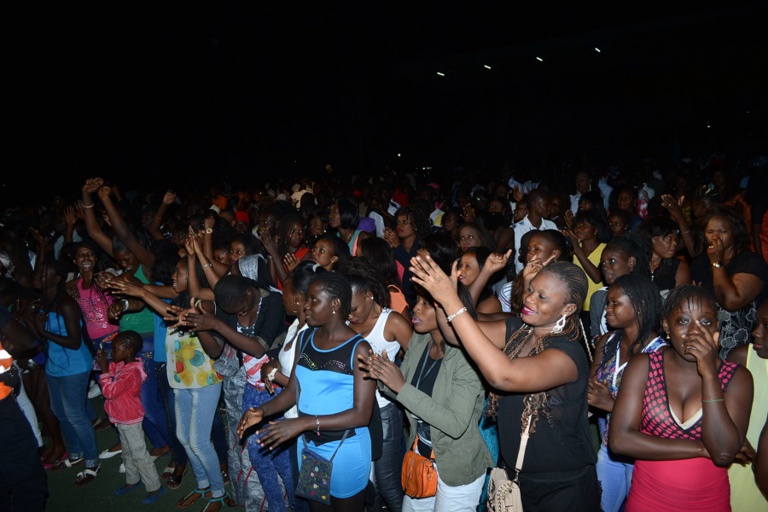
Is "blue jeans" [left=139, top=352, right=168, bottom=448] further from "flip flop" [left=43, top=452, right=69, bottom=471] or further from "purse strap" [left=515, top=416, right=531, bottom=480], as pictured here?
"purse strap" [left=515, top=416, right=531, bottom=480]

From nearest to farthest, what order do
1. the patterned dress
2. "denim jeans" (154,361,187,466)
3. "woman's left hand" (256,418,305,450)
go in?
the patterned dress < "woman's left hand" (256,418,305,450) < "denim jeans" (154,361,187,466)

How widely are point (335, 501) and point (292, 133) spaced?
56.3ft

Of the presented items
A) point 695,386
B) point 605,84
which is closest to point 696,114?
point 605,84

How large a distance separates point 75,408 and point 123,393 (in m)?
0.68

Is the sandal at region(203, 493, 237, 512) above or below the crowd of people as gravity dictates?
below

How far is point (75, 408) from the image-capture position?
14.7 ft

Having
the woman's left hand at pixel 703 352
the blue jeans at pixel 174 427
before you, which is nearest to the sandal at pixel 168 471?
the blue jeans at pixel 174 427

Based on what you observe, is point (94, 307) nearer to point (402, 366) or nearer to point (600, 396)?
point (402, 366)

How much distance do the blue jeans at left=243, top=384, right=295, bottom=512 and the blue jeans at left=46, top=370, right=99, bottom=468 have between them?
6.31 ft

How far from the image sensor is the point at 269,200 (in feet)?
32.1

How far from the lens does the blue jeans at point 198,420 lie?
382cm

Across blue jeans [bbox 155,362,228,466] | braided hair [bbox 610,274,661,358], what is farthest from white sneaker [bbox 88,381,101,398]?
braided hair [bbox 610,274,661,358]

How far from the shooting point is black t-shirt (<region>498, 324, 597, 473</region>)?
7.57 ft

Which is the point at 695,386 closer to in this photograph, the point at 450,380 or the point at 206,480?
the point at 450,380
